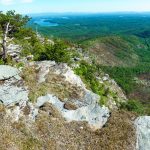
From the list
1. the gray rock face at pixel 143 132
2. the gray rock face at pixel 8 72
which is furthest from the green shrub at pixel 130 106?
the gray rock face at pixel 8 72

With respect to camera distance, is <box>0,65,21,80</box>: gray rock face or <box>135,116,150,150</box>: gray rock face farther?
<box>0,65,21,80</box>: gray rock face

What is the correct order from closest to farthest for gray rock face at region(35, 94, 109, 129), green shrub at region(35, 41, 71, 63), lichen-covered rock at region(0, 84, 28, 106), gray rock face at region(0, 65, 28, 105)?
lichen-covered rock at region(0, 84, 28, 106) < gray rock face at region(0, 65, 28, 105) < gray rock face at region(35, 94, 109, 129) < green shrub at region(35, 41, 71, 63)

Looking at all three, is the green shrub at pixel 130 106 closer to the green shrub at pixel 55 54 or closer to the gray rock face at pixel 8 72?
the green shrub at pixel 55 54

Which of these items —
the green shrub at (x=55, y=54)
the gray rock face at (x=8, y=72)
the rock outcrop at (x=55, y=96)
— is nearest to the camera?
the rock outcrop at (x=55, y=96)

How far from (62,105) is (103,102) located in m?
4.42

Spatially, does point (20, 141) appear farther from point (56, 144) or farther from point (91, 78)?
point (91, 78)

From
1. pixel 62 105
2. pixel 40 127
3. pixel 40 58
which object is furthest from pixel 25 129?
pixel 40 58

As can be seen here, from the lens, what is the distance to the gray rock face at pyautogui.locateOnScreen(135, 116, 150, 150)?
2811 centimetres

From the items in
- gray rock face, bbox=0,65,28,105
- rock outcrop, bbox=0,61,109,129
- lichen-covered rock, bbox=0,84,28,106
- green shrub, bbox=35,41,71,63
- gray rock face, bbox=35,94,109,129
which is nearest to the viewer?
lichen-covered rock, bbox=0,84,28,106

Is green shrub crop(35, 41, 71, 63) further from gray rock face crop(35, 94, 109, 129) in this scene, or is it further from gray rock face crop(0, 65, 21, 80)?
gray rock face crop(35, 94, 109, 129)

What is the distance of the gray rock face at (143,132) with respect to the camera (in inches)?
1107

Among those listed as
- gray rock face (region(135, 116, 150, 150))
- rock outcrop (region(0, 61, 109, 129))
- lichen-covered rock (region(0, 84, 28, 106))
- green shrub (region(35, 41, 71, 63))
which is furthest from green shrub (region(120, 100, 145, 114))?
lichen-covered rock (region(0, 84, 28, 106))

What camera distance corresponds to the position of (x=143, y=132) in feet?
95.3

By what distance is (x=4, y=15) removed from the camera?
52.4m
